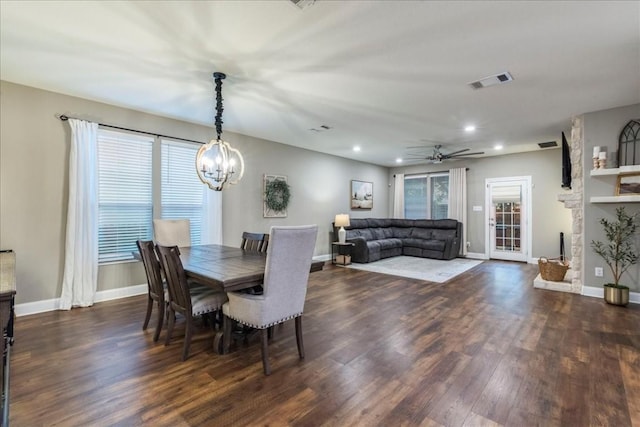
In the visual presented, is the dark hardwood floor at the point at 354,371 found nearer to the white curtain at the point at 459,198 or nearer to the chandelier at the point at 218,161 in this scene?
the chandelier at the point at 218,161

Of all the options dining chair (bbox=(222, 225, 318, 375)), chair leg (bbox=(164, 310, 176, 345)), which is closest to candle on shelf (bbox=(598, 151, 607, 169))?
dining chair (bbox=(222, 225, 318, 375))

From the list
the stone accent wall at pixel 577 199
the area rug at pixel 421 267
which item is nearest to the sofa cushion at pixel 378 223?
the area rug at pixel 421 267

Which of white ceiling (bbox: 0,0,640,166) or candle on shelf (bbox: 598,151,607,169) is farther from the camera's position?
candle on shelf (bbox: 598,151,607,169)

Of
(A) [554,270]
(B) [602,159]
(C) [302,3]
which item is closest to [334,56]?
(C) [302,3]

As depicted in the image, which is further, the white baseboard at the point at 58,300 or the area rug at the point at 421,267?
the area rug at the point at 421,267

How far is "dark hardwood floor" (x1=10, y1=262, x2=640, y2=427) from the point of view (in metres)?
1.78

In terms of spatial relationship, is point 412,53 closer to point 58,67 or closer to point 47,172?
point 58,67

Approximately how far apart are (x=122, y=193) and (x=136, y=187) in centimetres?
20

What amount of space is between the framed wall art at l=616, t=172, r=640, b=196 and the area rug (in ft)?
8.59

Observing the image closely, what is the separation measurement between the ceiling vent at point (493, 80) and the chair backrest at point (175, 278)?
350 centimetres

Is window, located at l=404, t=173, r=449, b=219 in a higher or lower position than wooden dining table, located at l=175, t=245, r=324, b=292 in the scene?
higher

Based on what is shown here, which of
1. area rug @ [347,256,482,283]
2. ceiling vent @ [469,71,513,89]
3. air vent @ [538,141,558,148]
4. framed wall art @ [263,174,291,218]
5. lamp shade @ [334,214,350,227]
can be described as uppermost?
air vent @ [538,141,558,148]

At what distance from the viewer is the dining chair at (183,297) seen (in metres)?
2.37

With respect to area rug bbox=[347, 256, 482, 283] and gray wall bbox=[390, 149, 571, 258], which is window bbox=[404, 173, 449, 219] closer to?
gray wall bbox=[390, 149, 571, 258]
